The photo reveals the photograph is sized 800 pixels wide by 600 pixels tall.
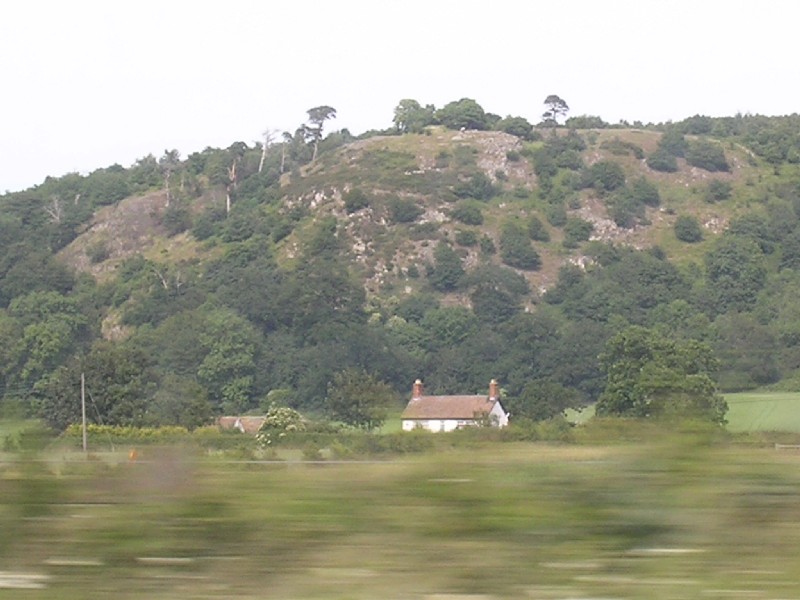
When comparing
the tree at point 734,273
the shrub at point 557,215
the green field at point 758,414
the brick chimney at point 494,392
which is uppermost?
the shrub at point 557,215

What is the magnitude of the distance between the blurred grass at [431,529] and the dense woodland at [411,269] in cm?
40

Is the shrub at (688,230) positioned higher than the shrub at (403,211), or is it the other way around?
the shrub at (403,211)

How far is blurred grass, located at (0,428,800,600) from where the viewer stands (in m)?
3.58

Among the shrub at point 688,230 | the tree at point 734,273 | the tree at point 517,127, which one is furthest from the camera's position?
A: the tree at point 517,127

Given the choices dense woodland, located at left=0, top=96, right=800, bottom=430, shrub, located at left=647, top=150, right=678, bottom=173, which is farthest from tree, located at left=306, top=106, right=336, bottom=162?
shrub, located at left=647, top=150, right=678, bottom=173

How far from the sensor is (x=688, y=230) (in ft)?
277

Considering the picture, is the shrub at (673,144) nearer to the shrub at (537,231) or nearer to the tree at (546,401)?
the shrub at (537,231)

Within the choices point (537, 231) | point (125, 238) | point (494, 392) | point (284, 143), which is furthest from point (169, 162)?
A: point (494, 392)

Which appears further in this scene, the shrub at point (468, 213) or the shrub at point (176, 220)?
the shrub at point (176, 220)

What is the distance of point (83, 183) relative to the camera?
111 metres

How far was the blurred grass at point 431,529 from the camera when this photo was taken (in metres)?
3.58

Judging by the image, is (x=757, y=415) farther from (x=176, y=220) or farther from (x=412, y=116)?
(x=412, y=116)

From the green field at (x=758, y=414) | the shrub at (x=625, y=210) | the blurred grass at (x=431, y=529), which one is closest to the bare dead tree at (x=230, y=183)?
the shrub at (x=625, y=210)

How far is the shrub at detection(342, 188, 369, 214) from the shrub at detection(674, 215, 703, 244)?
23.8m
